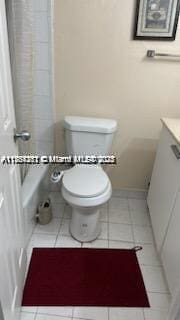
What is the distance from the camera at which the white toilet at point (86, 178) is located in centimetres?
149

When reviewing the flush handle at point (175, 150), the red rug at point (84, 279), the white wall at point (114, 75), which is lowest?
the red rug at point (84, 279)

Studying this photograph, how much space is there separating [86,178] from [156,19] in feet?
3.82

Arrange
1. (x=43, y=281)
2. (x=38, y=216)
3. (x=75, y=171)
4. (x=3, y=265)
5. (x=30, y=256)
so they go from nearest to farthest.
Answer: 1. (x=3, y=265)
2. (x=43, y=281)
3. (x=30, y=256)
4. (x=75, y=171)
5. (x=38, y=216)

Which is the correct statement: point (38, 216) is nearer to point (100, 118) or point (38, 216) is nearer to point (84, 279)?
point (84, 279)

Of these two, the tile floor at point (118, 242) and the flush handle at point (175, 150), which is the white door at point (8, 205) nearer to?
the tile floor at point (118, 242)

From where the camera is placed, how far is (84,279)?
1.44 meters

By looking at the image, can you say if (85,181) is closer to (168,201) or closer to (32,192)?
(32,192)

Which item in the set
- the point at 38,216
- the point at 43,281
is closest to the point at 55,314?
the point at 43,281

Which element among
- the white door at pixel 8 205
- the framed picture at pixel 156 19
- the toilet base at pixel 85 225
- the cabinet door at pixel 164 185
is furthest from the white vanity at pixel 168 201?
the white door at pixel 8 205

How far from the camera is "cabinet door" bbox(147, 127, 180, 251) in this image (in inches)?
52.4

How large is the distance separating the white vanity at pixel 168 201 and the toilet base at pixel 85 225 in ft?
1.40

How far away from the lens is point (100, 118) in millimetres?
1859

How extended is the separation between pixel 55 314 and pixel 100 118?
4.41 ft

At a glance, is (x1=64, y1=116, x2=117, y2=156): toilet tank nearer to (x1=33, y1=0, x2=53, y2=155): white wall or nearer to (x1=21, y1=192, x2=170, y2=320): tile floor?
(x1=33, y1=0, x2=53, y2=155): white wall
